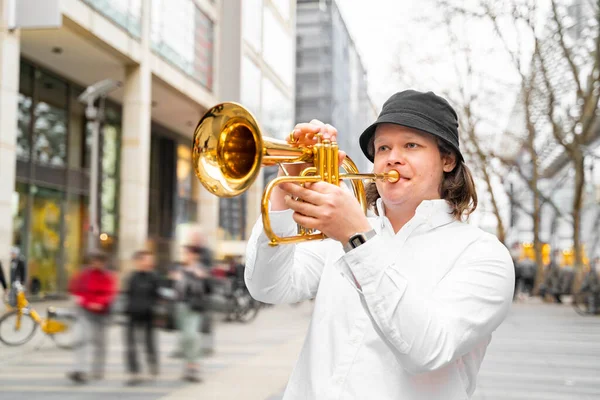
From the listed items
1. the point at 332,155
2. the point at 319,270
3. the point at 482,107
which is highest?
the point at 482,107

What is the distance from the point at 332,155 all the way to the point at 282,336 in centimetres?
1181

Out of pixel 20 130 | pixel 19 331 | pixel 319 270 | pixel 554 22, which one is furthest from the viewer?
pixel 20 130

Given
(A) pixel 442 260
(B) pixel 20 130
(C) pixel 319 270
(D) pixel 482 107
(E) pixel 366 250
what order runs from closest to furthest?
1. (E) pixel 366 250
2. (A) pixel 442 260
3. (C) pixel 319 270
4. (B) pixel 20 130
5. (D) pixel 482 107

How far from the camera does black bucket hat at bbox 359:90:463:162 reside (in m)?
1.87

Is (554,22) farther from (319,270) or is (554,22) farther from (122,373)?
(319,270)

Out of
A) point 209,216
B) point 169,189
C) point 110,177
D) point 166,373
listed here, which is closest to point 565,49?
point 166,373

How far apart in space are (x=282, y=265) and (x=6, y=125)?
14.6m

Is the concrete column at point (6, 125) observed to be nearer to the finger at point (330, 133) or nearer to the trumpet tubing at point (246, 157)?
the trumpet tubing at point (246, 157)

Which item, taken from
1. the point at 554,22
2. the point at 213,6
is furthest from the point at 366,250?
the point at 213,6

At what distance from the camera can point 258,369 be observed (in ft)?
28.7

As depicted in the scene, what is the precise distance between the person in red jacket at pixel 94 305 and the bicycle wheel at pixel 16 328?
2.79m

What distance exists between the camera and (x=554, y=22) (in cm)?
1736

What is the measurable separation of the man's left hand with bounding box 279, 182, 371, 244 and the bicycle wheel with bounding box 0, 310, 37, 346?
9940mm

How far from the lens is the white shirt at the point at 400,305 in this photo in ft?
5.10
